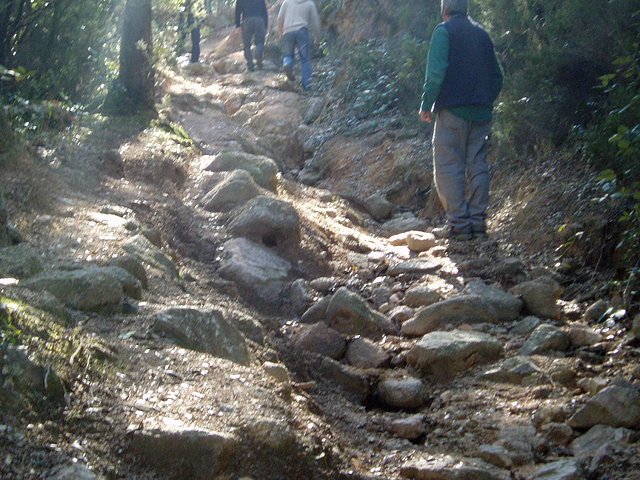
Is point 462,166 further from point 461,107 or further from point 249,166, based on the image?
point 249,166

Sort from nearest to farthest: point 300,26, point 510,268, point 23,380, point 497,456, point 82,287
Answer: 1. point 23,380
2. point 497,456
3. point 82,287
4. point 510,268
5. point 300,26

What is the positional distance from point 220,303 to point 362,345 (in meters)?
0.83

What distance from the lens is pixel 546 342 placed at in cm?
452

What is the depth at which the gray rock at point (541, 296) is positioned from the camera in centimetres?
514

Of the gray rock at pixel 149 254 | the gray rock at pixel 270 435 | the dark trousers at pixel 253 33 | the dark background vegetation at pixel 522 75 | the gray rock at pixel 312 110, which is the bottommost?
the gray rock at pixel 270 435

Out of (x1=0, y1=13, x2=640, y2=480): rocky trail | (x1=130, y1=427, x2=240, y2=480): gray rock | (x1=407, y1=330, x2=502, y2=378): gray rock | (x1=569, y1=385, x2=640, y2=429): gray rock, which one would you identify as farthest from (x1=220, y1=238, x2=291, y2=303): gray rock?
(x1=130, y1=427, x2=240, y2=480): gray rock

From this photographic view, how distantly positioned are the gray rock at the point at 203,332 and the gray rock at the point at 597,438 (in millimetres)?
1446

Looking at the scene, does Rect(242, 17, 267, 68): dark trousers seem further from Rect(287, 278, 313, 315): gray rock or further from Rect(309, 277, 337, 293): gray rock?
Rect(287, 278, 313, 315): gray rock

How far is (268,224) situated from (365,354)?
1.76 meters

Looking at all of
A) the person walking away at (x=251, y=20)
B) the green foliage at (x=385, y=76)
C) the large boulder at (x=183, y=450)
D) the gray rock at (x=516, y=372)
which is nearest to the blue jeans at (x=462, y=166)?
the gray rock at (x=516, y=372)

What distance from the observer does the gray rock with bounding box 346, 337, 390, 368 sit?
4.58 metres

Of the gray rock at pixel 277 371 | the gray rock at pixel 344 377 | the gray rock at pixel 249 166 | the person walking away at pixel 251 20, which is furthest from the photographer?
the person walking away at pixel 251 20

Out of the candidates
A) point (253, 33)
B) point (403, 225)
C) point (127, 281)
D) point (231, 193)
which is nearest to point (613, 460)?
point (127, 281)

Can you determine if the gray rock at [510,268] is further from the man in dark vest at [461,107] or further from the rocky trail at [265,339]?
the man in dark vest at [461,107]
